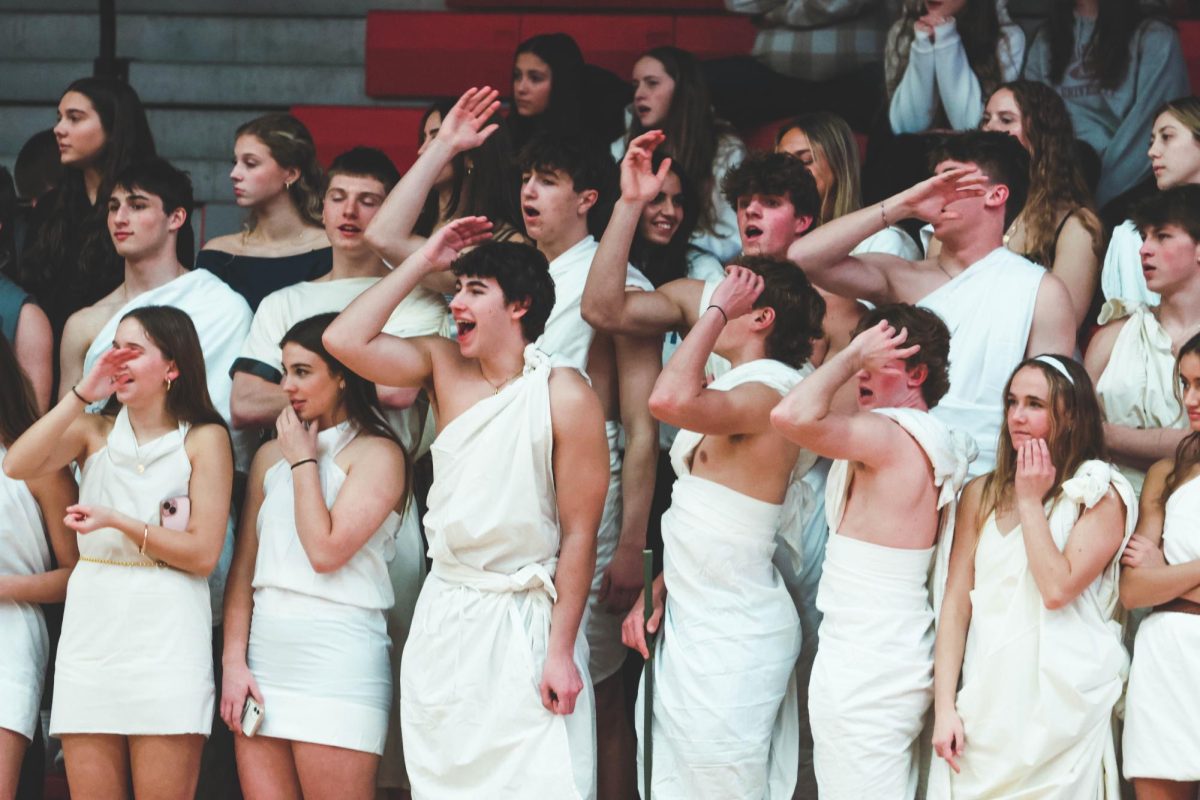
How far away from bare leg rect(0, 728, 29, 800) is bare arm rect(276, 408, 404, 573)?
82 centimetres

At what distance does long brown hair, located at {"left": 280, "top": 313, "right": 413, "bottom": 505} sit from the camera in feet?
13.3

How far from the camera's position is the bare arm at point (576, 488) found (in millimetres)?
3768

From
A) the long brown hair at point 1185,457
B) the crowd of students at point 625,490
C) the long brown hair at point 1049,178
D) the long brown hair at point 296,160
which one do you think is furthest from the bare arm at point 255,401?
the long brown hair at point 1185,457

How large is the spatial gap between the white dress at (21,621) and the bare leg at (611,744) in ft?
4.31

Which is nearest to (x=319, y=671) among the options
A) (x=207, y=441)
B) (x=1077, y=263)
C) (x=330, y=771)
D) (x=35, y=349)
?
(x=330, y=771)

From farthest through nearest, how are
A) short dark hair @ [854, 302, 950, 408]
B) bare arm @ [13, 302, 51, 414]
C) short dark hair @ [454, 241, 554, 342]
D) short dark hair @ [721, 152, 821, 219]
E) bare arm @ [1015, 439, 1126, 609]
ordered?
bare arm @ [13, 302, 51, 414], short dark hair @ [721, 152, 821, 219], short dark hair @ [454, 241, 554, 342], short dark hair @ [854, 302, 950, 408], bare arm @ [1015, 439, 1126, 609]

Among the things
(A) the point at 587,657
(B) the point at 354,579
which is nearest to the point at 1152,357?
(A) the point at 587,657

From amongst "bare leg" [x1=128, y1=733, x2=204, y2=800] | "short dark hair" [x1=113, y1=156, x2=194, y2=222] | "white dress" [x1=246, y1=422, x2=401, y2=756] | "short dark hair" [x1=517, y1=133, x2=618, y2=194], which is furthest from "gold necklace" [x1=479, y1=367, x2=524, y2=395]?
"short dark hair" [x1=113, y1=156, x2=194, y2=222]

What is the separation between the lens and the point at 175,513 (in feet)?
13.0

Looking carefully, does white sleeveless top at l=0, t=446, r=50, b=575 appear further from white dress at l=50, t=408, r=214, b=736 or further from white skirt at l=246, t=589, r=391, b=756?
white skirt at l=246, t=589, r=391, b=756

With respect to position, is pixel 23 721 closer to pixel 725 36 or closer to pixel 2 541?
pixel 2 541

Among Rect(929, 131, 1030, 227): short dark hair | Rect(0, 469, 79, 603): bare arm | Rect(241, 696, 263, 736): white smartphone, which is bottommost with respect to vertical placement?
Rect(241, 696, 263, 736): white smartphone

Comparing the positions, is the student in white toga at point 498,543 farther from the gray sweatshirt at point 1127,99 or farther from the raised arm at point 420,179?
the gray sweatshirt at point 1127,99

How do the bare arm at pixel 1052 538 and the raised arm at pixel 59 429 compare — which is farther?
the raised arm at pixel 59 429
